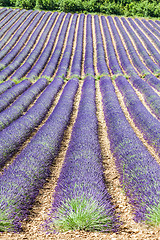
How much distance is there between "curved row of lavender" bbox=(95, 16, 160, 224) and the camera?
395cm

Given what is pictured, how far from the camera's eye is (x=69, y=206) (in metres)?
3.94

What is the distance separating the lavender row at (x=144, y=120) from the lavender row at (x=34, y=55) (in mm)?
9821

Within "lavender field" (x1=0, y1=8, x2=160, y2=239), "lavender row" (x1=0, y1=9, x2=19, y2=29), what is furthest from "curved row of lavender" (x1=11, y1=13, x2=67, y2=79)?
"lavender row" (x1=0, y1=9, x2=19, y2=29)

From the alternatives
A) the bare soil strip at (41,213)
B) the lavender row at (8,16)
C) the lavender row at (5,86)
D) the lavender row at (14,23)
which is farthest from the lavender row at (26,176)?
the lavender row at (8,16)

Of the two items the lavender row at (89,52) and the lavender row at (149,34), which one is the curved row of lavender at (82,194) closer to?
the lavender row at (89,52)

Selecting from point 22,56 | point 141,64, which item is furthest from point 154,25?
point 22,56

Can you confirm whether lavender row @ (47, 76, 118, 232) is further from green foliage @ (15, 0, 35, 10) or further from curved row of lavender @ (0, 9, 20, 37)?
green foliage @ (15, 0, 35, 10)

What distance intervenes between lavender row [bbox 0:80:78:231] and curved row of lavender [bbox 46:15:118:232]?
59cm

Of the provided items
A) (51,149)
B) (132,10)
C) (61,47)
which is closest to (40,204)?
(51,149)

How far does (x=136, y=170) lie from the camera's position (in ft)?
17.2

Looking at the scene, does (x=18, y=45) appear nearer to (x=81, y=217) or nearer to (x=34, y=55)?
(x=34, y=55)

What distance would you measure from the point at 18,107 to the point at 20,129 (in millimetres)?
3044

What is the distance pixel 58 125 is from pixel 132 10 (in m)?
41.7

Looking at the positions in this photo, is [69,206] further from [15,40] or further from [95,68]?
[15,40]
